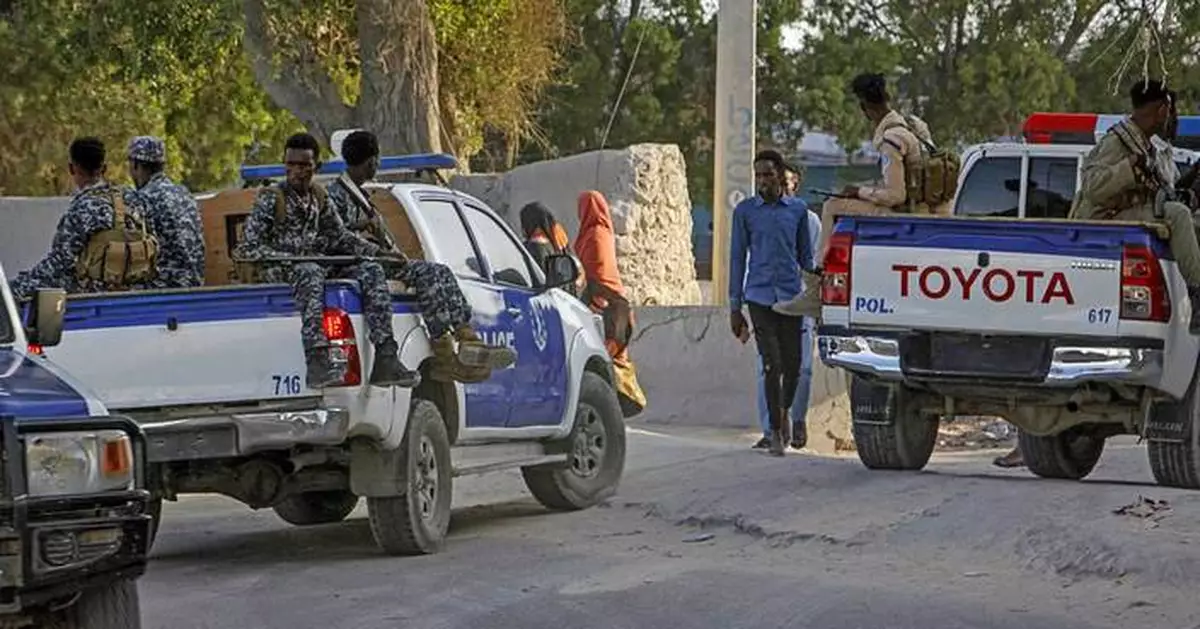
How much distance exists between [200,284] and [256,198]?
1.59ft

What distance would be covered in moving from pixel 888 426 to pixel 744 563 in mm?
2462

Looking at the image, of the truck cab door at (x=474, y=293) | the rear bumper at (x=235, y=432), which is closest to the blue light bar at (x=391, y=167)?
the truck cab door at (x=474, y=293)

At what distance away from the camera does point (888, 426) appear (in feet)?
40.6

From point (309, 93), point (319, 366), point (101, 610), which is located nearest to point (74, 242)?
point (319, 366)

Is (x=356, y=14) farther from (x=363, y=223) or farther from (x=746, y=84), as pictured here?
(x=363, y=223)

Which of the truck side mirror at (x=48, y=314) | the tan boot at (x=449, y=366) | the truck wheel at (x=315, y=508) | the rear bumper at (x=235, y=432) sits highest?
the truck side mirror at (x=48, y=314)

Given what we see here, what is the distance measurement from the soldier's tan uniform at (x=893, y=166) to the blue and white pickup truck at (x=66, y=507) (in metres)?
6.21

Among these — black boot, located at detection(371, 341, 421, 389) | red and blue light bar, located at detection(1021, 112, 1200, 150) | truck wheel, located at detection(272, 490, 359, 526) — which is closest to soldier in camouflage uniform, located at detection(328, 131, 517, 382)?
black boot, located at detection(371, 341, 421, 389)

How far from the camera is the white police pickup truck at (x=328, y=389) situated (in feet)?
31.8

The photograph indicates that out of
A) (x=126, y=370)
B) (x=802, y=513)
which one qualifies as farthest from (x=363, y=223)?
(x=802, y=513)

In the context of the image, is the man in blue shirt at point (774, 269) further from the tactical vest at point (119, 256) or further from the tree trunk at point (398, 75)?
the tree trunk at point (398, 75)

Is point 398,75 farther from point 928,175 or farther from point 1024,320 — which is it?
point 1024,320

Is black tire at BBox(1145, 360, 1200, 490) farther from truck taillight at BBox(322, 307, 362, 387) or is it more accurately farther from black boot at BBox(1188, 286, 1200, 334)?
truck taillight at BBox(322, 307, 362, 387)

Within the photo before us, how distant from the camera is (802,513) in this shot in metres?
11.3
